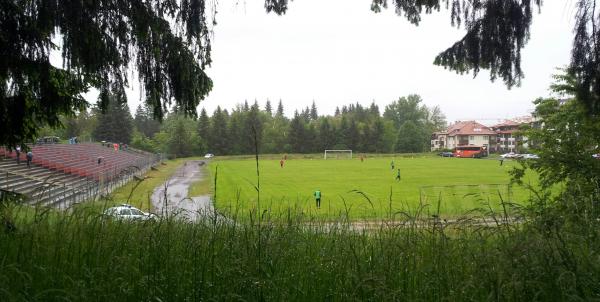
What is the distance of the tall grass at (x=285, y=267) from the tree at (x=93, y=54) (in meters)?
1.76

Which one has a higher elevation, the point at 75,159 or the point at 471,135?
the point at 471,135

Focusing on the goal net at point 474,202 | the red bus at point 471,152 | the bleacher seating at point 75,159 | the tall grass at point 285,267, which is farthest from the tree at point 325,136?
the tall grass at point 285,267

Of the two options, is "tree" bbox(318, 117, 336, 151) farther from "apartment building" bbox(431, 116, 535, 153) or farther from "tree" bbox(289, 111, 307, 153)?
"apartment building" bbox(431, 116, 535, 153)

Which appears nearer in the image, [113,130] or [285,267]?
[285,267]

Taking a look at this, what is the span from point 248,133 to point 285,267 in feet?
232

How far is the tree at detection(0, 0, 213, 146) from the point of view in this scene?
165 inches

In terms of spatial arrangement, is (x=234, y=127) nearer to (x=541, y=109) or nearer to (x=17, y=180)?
(x=17, y=180)

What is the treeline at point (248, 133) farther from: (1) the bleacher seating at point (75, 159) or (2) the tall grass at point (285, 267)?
(2) the tall grass at point (285, 267)

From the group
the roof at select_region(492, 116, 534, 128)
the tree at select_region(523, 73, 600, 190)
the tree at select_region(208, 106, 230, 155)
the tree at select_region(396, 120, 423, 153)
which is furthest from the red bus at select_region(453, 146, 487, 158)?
the tree at select_region(523, 73, 600, 190)

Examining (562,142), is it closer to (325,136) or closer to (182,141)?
(182,141)

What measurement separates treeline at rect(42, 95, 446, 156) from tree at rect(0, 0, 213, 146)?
56.4 m

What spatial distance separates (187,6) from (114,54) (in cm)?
99

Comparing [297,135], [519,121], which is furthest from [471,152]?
[297,135]

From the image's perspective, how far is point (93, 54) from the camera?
14.9 feet
